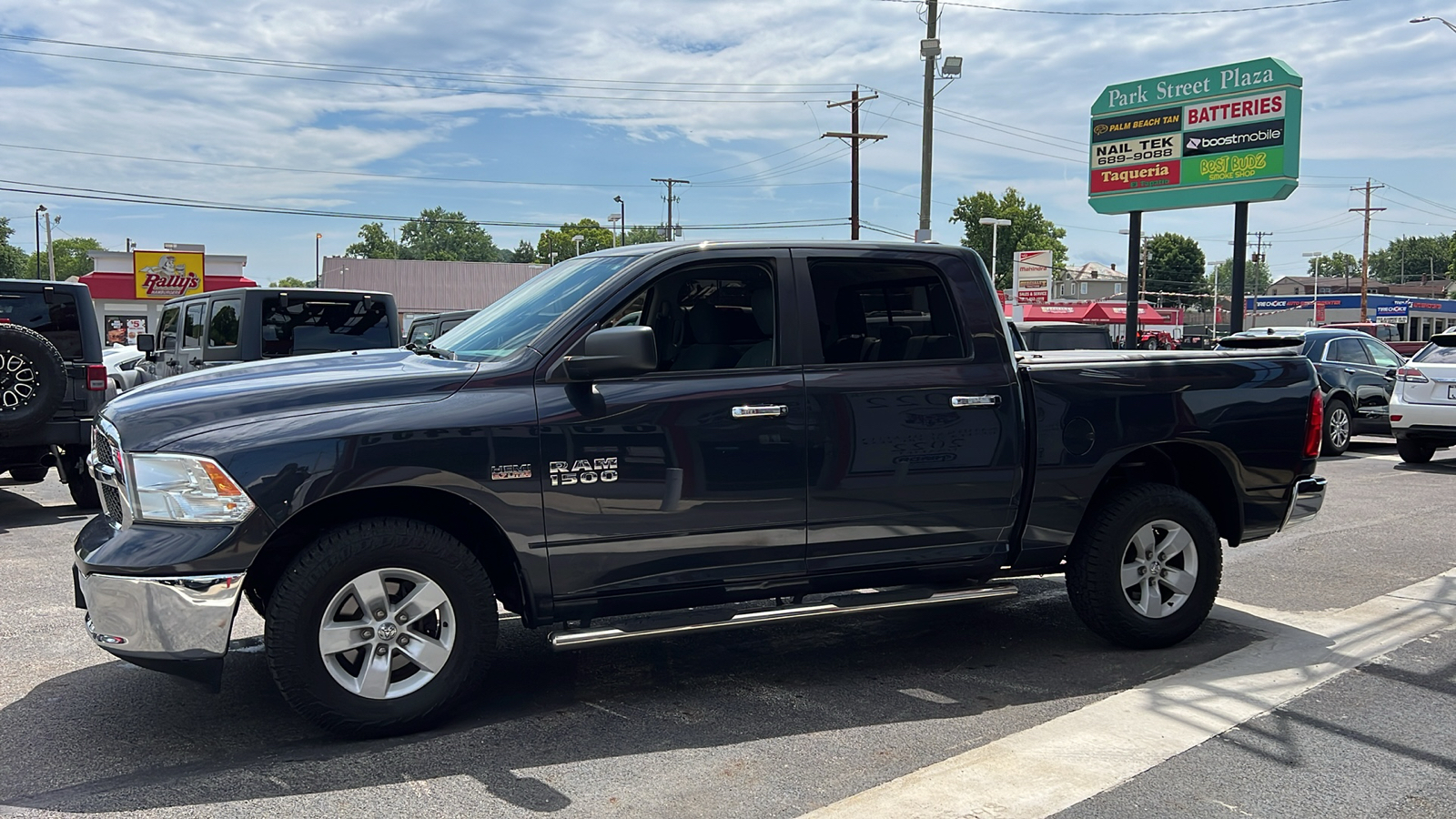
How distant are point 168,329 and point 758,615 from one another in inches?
456

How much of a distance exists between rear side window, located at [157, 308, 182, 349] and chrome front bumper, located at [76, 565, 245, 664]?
9.93 meters

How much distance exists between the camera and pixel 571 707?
4.66 meters

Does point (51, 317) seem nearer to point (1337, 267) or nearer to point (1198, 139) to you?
point (1198, 139)

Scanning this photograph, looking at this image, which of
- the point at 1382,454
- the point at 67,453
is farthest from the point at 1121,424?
the point at 1382,454

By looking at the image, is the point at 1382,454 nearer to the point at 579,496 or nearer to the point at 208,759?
the point at 579,496

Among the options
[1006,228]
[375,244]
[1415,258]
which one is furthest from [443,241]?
[1415,258]

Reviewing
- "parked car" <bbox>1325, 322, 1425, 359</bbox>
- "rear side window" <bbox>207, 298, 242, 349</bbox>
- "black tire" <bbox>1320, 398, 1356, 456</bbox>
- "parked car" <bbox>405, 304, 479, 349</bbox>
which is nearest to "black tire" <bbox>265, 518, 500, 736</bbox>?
→ "rear side window" <bbox>207, 298, 242, 349</bbox>

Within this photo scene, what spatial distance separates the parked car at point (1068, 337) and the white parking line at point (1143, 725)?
33.1 ft

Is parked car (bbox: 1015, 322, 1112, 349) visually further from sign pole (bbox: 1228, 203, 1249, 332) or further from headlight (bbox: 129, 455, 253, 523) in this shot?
headlight (bbox: 129, 455, 253, 523)

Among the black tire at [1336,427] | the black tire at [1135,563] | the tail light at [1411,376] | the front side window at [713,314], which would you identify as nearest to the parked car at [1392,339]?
the black tire at [1336,427]

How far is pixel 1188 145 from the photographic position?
23.9m

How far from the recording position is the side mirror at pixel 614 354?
14.1 feet

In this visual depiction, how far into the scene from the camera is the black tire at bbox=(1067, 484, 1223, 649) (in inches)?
213

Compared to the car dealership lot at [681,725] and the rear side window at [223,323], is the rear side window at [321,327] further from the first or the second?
the car dealership lot at [681,725]
